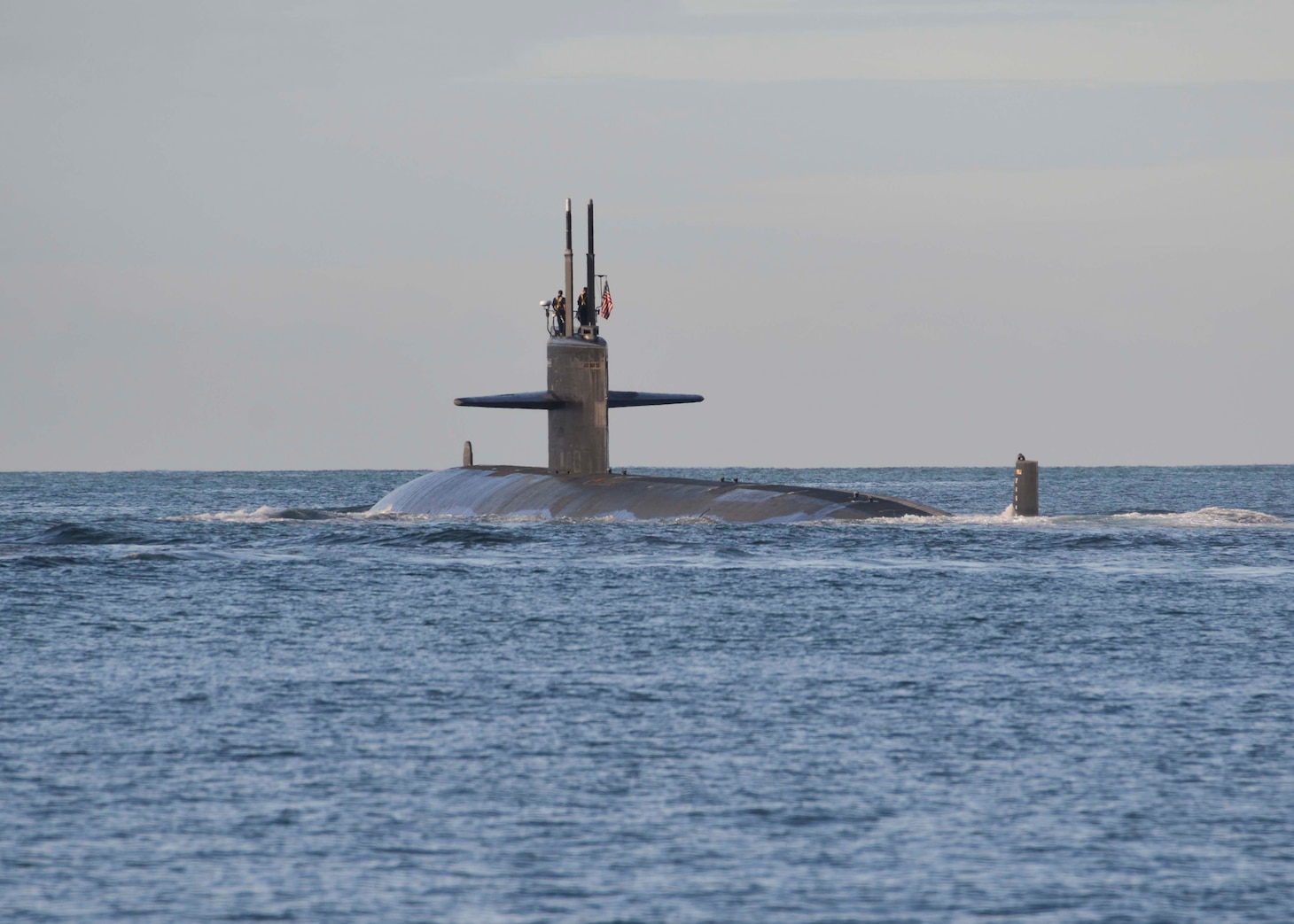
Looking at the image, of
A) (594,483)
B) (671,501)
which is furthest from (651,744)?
(594,483)

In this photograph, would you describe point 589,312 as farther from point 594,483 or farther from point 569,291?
point 594,483

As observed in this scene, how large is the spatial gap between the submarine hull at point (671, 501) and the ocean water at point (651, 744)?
26.3 ft

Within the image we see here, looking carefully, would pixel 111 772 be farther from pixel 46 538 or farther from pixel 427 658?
pixel 46 538

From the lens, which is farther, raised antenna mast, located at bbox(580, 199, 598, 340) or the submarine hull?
raised antenna mast, located at bbox(580, 199, 598, 340)

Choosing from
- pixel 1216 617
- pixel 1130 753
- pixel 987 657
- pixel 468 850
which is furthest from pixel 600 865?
pixel 1216 617

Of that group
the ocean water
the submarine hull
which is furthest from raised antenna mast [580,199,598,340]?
the ocean water

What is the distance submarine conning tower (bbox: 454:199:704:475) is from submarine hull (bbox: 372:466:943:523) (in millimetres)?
866

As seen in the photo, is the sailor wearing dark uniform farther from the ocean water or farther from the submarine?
the ocean water

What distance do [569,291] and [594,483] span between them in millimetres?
6049

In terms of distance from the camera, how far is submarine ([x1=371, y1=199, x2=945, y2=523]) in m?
47.1

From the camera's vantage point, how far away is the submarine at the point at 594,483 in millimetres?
47125

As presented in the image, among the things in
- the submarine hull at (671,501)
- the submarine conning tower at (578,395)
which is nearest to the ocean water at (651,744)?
the submarine hull at (671,501)

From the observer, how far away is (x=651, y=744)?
726 inches

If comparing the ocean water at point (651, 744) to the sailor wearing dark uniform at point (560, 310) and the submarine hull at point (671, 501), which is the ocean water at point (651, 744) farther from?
the sailor wearing dark uniform at point (560, 310)
